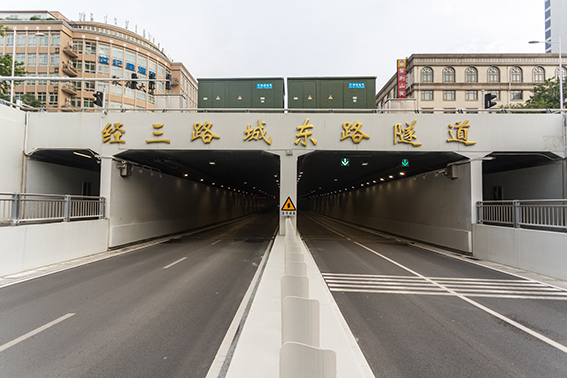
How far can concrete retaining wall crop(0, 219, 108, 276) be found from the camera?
28.5 ft

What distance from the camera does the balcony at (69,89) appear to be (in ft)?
163

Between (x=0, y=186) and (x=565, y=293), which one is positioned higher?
(x=0, y=186)

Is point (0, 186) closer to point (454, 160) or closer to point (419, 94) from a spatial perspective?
point (454, 160)

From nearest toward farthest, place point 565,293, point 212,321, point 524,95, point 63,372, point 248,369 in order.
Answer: point 248,369 → point 63,372 → point 212,321 → point 565,293 → point 524,95

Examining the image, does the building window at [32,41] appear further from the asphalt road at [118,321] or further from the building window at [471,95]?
the building window at [471,95]

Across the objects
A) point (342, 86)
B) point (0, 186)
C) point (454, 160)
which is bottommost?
point (0, 186)

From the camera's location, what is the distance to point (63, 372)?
3.68 metres

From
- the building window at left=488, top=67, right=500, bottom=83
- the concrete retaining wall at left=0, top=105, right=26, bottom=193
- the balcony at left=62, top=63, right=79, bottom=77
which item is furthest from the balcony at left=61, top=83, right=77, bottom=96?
the building window at left=488, top=67, right=500, bottom=83

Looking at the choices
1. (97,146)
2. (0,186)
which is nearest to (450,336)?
(97,146)

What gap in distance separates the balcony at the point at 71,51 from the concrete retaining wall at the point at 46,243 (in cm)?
5562

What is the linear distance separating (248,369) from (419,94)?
6467 cm

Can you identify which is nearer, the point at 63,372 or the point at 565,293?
the point at 63,372

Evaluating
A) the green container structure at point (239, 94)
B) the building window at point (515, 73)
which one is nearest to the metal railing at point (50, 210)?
the green container structure at point (239, 94)

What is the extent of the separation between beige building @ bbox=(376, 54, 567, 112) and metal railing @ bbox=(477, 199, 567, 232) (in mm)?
48159
